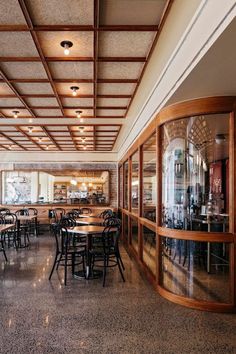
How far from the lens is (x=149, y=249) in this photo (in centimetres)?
613

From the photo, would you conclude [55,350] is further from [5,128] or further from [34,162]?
[34,162]

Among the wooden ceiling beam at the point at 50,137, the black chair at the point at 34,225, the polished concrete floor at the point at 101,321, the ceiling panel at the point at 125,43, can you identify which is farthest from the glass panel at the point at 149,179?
the black chair at the point at 34,225

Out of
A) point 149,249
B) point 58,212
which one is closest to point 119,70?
point 149,249

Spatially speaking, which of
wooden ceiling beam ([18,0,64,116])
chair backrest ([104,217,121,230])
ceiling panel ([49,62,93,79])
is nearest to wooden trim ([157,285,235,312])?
chair backrest ([104,217,121,230])

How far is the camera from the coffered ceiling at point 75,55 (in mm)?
3143

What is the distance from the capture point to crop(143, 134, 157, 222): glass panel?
553cm

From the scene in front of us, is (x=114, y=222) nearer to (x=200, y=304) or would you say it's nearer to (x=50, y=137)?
(x=200, y=304)

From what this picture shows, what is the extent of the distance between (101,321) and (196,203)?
202 centimetres

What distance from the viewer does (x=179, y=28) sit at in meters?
3.41

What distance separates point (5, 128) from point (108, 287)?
18.4ft

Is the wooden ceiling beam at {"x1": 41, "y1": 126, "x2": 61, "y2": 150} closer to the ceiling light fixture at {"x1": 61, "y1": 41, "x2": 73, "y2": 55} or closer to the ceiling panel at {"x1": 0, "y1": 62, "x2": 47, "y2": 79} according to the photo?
the ceiling panel at {"x1": 0, "y1": 62, "x2": 47, "y2": 79}

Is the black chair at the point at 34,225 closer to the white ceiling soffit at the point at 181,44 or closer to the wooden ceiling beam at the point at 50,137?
the wooden ceiling beam at the point at 50,137

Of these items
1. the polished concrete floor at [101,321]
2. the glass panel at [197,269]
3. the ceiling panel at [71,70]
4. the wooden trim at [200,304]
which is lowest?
the polished concrete floor at [101,321]

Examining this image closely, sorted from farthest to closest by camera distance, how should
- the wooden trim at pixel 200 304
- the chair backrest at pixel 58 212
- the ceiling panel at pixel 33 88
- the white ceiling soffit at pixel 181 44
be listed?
1. the chair backrest at pixel 58 212
2. the ceiling panel at pixel 33 88
3. the wooden trim at pixel 200 304
4. the white ceiling soffit at pixel 181 44
